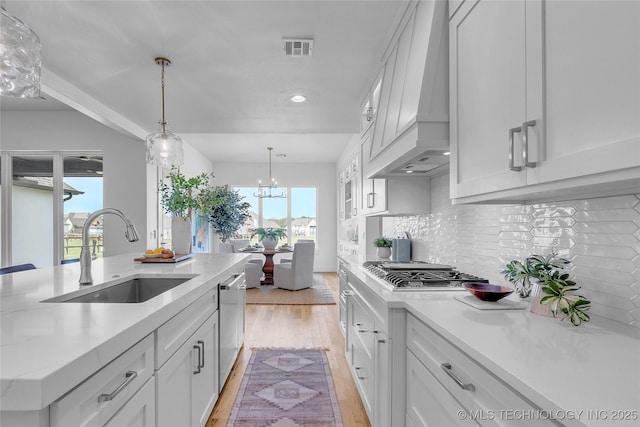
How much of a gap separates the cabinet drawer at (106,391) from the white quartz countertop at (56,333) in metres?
0.04

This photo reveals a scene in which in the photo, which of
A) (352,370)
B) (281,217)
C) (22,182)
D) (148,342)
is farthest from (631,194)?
(281,217)

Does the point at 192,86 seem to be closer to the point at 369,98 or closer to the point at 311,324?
the point at 369,98

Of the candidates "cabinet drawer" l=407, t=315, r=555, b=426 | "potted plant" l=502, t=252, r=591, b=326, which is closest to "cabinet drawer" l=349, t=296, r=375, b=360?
"cabinet drawer" l=407, t=315, r=555, b=426

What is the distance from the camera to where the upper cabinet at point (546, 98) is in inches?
29.8

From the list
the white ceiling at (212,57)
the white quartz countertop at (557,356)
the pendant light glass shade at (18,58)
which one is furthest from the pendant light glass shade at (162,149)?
the white quartz countertop at (557,356)

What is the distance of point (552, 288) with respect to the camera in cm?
117

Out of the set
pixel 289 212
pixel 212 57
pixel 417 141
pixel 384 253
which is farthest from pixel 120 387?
pixel 289 212

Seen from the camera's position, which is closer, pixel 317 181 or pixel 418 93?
pixel 418 93

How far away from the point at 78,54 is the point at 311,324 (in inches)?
133

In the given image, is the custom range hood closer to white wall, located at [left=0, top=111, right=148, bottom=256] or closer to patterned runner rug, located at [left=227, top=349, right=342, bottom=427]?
patterned runner rug, located at [left=227, top=349, right=342, bottom=427]

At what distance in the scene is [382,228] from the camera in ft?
14.5

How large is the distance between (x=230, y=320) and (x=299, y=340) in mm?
1178

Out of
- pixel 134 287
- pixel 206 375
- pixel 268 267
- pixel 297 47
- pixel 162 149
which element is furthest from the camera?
pixel 268 267

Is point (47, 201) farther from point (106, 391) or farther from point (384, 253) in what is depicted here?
point (106, 391)
